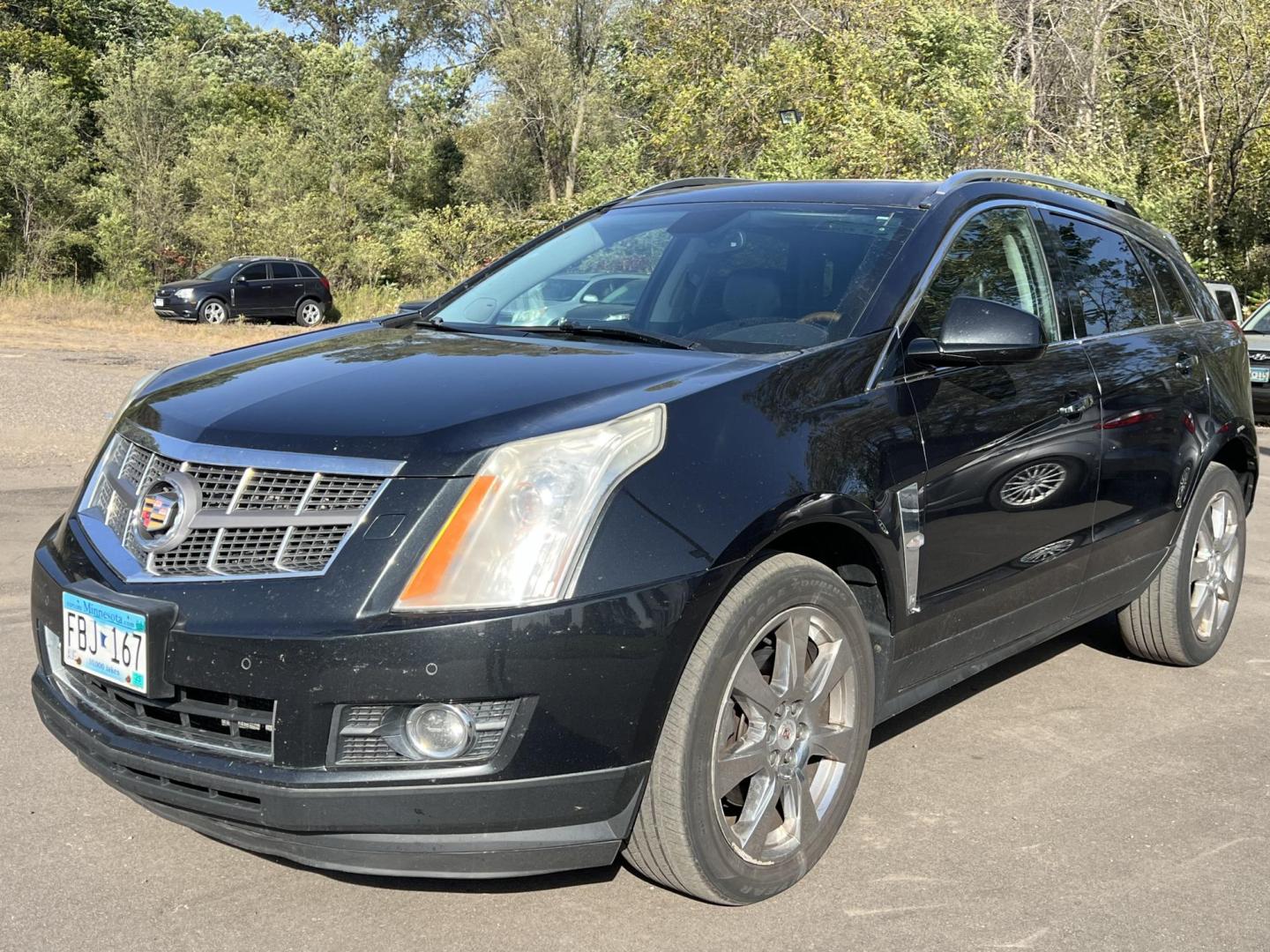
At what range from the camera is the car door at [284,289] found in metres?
30.6

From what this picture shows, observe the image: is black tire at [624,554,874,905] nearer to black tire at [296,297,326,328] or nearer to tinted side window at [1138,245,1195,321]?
tinted side window at [1138,245,1195,321]

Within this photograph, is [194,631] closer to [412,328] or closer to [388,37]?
[412,328]

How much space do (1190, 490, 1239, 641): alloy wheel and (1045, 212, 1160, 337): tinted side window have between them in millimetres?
925

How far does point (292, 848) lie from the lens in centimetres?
276

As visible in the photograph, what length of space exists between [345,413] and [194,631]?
0.58 meters

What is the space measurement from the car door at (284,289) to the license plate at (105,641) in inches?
1127

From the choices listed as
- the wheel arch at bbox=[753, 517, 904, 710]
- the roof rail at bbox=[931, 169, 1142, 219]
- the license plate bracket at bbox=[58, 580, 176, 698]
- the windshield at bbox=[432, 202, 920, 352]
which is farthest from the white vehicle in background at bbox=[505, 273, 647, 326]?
the license plate bracket at bbox=[58, 580, 176, 698]

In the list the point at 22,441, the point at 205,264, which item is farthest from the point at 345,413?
the point at 205,264

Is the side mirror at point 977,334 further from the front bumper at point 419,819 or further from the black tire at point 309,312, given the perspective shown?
the black tire at point 309,312

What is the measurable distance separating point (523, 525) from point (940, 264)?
1.78m

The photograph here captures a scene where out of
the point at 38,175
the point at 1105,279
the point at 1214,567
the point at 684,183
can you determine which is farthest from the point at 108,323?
the point at 1105,279

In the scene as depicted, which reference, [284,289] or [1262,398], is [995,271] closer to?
[1262,398]

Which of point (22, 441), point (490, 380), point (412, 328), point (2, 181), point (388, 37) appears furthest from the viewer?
point (388, 37)

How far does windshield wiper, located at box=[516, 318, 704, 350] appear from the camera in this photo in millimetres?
3645
